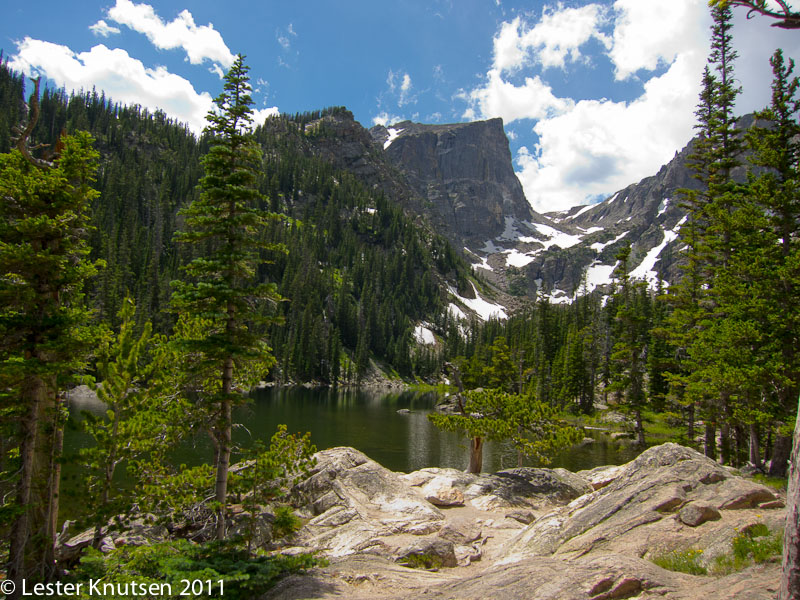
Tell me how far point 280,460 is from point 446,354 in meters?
123

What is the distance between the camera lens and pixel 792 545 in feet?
15.2

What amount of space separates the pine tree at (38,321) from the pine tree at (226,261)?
3.01m

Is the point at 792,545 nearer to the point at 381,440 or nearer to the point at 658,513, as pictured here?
the point at 658,513

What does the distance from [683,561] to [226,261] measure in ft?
41.0

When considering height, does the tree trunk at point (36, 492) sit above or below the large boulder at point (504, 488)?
above

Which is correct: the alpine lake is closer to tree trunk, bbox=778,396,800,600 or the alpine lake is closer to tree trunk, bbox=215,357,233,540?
tree trunk, bbox=215,357,233,540

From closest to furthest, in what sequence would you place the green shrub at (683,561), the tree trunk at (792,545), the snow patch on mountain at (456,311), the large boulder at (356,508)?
the tree trunk at (792,545), the green shrub at (683,561), the large boulder at (356,508), the snow patch on mountain at (456,311)

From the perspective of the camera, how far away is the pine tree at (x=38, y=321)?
11344 millimetres

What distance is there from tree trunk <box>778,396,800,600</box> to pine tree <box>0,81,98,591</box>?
14.2 m

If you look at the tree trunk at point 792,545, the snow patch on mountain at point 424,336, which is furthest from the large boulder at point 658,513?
the snow patch on mountain at point 424,336

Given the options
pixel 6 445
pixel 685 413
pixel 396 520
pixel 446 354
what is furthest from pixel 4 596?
pixel 446 354

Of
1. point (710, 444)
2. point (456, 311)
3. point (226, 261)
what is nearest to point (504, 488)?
point (710, 444)

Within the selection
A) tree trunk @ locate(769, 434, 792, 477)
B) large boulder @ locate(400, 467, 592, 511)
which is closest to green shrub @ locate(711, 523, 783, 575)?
tree trunk @ locate(769, 434, 792, 477)

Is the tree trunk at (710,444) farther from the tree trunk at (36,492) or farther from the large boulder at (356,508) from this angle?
the tree trunk at (36,492)
